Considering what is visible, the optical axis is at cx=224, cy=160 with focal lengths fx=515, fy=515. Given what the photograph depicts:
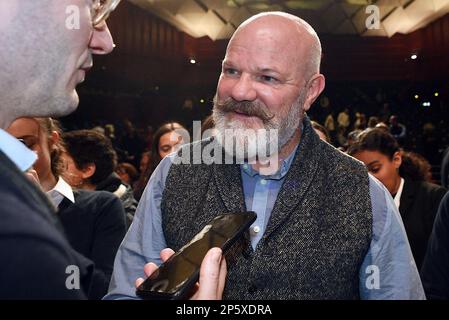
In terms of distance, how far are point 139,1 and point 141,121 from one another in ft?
7.22

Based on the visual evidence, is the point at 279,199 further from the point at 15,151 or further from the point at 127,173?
the point at 127,173

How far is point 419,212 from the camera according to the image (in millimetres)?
2598

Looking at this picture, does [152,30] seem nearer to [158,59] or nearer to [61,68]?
[158,59]

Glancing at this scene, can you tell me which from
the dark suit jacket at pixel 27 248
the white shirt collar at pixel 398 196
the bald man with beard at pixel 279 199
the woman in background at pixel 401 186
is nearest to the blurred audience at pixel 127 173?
the woman in background at pixel 401 186

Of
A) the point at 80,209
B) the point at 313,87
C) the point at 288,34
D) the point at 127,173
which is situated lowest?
the point at 80,209

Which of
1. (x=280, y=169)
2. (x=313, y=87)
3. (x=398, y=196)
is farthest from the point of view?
(x=398, y=196)

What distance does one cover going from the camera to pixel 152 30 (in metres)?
8.99

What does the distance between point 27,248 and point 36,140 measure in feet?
4.82

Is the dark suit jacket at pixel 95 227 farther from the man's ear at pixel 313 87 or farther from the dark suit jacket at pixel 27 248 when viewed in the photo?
the dark suit jacket at pixel 27 248

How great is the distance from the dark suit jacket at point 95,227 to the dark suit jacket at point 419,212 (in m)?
1.45

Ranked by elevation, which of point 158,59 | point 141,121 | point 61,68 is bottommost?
point 61,68

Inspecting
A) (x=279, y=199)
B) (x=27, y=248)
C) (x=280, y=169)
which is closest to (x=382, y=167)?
(x=280, y=169)

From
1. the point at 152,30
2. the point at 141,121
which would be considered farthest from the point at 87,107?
the point at 152,30

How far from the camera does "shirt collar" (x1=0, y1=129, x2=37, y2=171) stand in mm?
619
